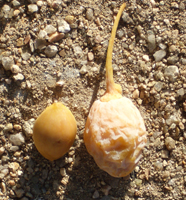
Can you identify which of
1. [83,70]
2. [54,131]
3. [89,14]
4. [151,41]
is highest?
Answer: [89,14]

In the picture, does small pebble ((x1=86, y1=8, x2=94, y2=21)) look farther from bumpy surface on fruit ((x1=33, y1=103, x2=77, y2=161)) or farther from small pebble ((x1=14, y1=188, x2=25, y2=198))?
small pebble ((x1=14, y1=188, x2=25, y2=198))

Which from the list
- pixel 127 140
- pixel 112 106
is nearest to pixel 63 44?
pixel 112 106

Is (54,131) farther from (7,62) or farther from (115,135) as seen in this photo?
(7,62)

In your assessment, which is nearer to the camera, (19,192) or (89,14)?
(19,192)

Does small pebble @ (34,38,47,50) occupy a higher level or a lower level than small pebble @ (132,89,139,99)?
higher

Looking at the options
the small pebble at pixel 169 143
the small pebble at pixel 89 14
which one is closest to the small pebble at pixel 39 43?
the small pebble at pixel 89 14

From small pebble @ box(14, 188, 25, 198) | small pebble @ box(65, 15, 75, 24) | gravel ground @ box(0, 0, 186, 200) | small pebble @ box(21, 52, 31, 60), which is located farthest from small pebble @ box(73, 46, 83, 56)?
small pebble @ box(14, 188, 25, 198)

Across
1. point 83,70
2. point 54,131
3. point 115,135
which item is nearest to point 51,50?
point 83,70

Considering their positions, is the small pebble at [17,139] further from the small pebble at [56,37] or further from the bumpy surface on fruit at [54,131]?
the small pebble at [56,37]
